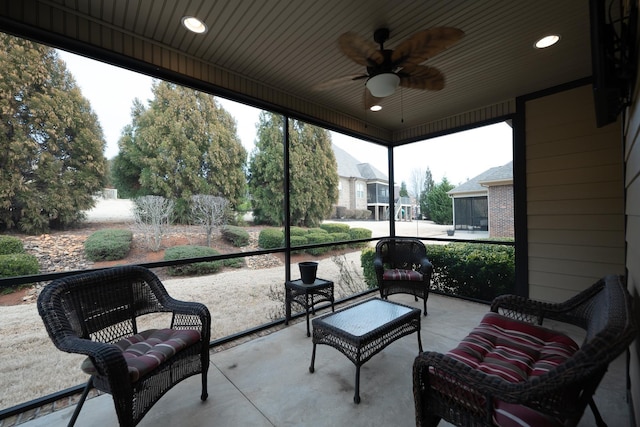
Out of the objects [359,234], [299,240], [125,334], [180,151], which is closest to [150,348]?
[125,334]

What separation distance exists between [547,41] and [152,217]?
4.33 m

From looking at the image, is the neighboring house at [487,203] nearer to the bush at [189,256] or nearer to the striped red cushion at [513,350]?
the striped red cushion at [513,350]

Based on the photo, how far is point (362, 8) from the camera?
7.07 ft

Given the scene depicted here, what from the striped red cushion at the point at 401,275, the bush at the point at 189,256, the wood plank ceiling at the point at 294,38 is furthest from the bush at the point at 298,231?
the wood plank ceiling at the point at 294,38

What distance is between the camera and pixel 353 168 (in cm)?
499

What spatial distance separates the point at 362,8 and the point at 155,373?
2972 millimetres

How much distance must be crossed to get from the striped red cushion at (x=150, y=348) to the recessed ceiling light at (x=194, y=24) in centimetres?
249

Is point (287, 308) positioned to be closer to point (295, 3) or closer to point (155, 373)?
point (155, 373)

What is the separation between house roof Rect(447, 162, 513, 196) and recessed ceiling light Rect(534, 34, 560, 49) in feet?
5.39

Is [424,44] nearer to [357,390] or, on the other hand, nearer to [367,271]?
[357,390]

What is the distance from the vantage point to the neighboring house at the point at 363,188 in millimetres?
4906

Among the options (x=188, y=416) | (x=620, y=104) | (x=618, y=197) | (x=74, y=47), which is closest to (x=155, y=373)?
(x=188, y=416)

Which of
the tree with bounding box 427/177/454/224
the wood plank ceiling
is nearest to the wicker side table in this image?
the wood plank ceiling

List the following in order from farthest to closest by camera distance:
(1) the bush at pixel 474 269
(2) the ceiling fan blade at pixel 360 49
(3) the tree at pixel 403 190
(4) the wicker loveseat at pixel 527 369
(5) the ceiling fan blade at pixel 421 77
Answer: (3) the tree at pixel 403 190, (1) the bush at pixel 474 269, (5) the ceiling fan blade at pixel 421 77, (2) the ceiling fan blade at pixel 360 49, (4) the wicker loveseat at pixel 527 369
